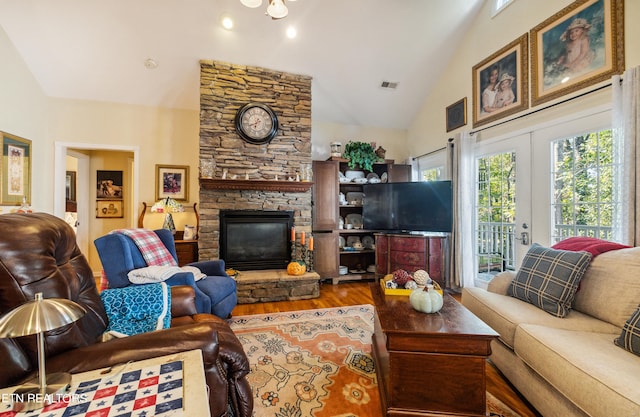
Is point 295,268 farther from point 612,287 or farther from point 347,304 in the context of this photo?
point 612,287

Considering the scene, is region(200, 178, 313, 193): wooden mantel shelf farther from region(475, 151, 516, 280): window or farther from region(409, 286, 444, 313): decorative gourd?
region(409, 286, 444, 313): decorative gourd

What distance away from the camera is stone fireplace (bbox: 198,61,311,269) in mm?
3504

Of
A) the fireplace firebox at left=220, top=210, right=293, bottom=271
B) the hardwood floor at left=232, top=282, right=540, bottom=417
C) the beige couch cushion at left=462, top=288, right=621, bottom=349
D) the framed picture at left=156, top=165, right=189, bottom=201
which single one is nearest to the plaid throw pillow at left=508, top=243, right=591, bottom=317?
the beige couch cushion at left=462, top=288, right=621, bottom=349

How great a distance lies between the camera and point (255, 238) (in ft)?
12.3

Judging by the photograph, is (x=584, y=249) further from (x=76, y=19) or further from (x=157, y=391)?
(x=76, y=19)

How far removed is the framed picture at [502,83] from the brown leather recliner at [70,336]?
345cm

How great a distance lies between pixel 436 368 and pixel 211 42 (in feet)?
12.9

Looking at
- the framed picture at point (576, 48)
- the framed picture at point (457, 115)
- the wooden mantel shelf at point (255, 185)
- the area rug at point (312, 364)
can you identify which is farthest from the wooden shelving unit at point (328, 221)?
the framed picture at point (576, 48)

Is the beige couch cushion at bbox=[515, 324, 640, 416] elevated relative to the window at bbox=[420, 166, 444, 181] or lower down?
lower down

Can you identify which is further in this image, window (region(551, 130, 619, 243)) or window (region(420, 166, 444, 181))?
window (region(420, 166, 444, 181))

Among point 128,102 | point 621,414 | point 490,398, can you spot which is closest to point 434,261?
point 490,398

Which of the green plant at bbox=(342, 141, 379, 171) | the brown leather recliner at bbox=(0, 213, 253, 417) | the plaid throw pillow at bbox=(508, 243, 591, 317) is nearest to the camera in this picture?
the brown leather recliner at bbox=(0, 213, 253, 417)

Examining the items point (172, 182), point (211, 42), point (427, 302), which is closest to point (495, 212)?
point (427, 302)

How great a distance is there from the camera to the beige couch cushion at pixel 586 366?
103 cm
